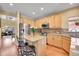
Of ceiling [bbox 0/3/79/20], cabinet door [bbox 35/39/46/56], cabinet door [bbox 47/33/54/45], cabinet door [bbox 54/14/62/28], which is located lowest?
cabinet door [bbox 35/39/46/56]

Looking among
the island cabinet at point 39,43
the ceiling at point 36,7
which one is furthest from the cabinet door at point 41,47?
the ceiling at point 36,7

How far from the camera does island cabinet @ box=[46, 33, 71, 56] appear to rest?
1510 mm

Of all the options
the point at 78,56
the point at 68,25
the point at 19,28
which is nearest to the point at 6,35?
the point at 19,28

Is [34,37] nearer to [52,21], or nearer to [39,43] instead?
[39,43]

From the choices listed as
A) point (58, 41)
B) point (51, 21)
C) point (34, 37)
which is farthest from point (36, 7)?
point (58, 41)

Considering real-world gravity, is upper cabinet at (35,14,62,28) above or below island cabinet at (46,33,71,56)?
above

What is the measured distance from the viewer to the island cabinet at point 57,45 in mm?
1510

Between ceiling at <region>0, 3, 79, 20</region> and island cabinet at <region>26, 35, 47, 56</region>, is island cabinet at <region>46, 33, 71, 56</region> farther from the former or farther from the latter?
ceiling at <region>0, 3, 79, 20</region>

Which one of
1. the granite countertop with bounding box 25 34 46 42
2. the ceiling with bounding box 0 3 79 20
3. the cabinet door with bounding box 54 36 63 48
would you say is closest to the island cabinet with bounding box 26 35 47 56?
the granite countertop with bounding box 25 34 46 42

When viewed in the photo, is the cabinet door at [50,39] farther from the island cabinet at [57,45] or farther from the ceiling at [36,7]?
the ceiling at [36,7]

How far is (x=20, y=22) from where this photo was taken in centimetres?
153

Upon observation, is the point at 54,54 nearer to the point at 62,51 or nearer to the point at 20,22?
the point at 62,51

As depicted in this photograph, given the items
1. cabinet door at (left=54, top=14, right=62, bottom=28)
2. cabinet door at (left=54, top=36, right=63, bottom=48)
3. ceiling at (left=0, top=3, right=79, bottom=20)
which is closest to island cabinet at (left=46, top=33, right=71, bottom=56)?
cabinet door at (left=54, top=36, right=63, bottom=48)

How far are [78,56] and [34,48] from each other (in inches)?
19.6
